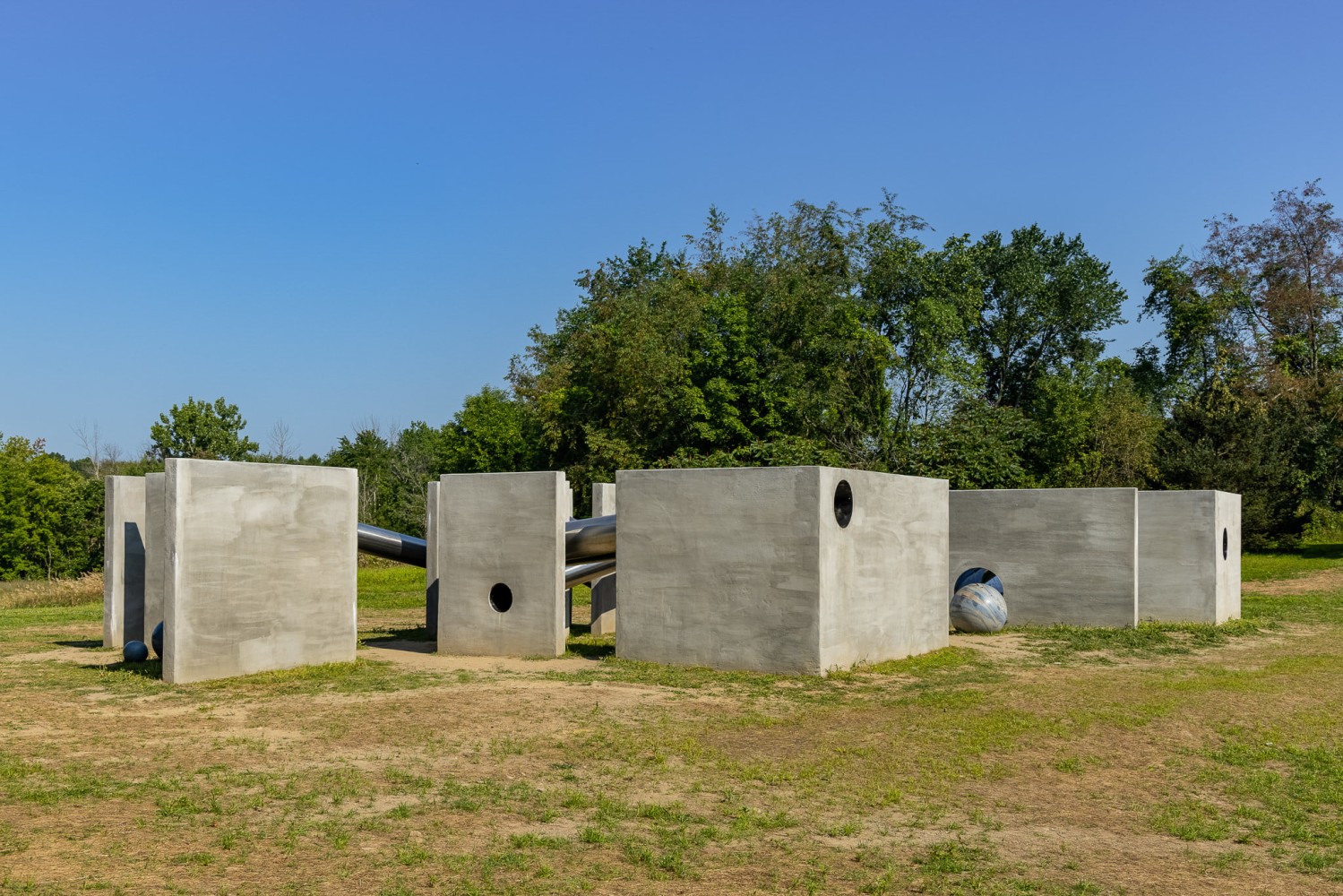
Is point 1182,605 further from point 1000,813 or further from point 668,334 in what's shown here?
point 668,334

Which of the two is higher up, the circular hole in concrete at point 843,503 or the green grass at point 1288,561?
the circular hole in concrete at point 843,503

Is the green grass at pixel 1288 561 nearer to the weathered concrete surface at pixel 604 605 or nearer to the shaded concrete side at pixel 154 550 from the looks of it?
the weathered concrete surface at pixel 604 605

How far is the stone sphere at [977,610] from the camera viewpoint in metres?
18.3

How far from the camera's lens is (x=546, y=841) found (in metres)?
6.74

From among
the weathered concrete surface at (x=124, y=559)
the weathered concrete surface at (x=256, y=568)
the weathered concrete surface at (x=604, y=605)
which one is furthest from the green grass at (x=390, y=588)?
the weathered concrete surface at (x=256, y=568)

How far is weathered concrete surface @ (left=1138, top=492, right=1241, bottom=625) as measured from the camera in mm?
19891

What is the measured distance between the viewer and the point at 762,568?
13.5 meters

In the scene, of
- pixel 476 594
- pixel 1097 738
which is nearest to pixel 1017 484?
pixel 476 594

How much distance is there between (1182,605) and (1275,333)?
30505 mm

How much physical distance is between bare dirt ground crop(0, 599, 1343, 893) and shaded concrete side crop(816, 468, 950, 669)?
0.81 metres

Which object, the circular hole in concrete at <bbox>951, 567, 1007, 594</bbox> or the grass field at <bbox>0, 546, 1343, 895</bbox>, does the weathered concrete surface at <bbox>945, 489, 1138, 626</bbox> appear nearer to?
the circular hole in concrete at <bbox>951, 567, 1007, 594</bbox>

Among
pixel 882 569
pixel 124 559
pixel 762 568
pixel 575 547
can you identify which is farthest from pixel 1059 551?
pixel 124 559

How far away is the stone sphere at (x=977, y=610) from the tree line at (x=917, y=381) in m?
13.9

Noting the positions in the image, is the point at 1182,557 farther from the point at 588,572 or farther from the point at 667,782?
the point at 667,782
